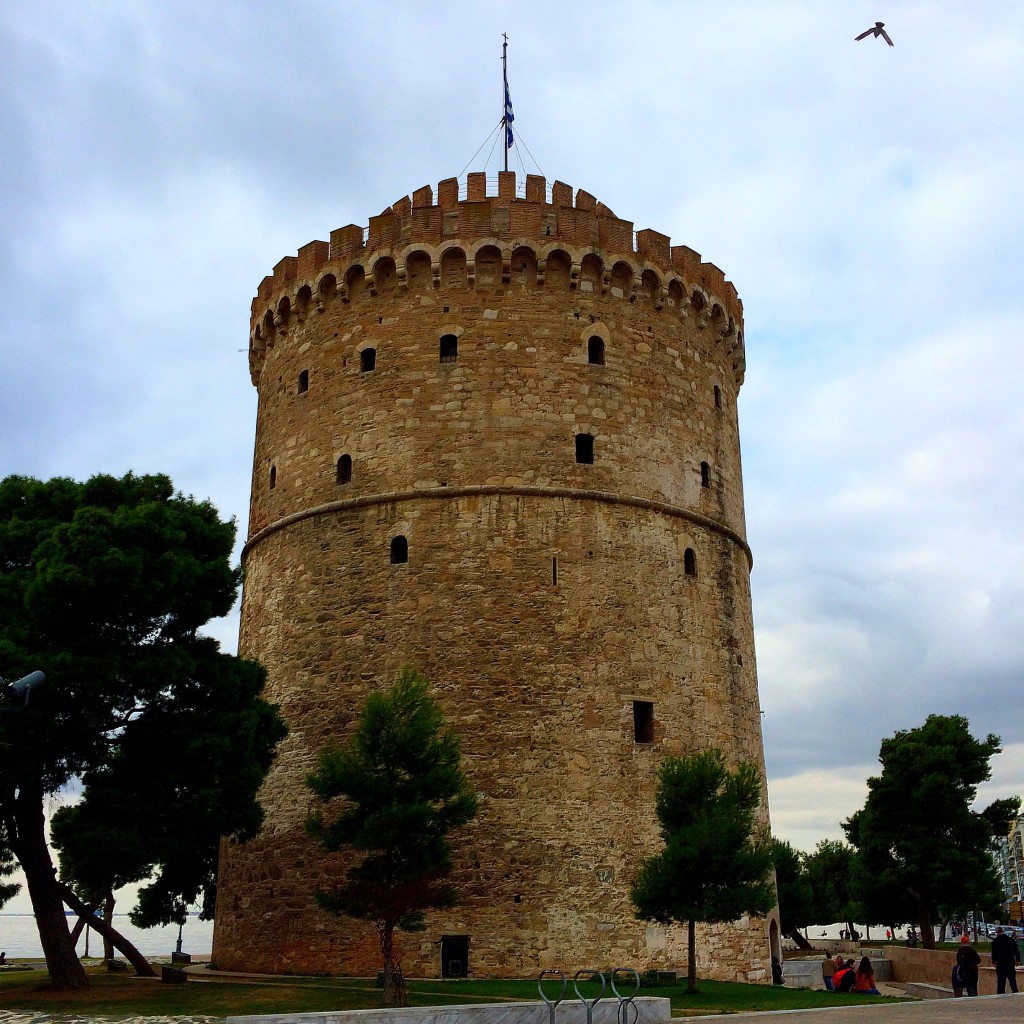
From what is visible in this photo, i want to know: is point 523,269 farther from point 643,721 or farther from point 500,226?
point 643,721

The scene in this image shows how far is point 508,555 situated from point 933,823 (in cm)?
1595

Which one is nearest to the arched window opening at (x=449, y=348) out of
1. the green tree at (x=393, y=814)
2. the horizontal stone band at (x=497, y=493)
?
the horizontal stone band at (x=497, y=493)

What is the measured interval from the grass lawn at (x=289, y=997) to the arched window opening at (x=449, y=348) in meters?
9.92

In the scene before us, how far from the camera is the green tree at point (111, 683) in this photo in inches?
555

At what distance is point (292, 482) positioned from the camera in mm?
20969

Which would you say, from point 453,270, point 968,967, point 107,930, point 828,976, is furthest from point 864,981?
point 453,270

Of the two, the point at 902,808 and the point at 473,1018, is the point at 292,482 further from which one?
the point at 902,808

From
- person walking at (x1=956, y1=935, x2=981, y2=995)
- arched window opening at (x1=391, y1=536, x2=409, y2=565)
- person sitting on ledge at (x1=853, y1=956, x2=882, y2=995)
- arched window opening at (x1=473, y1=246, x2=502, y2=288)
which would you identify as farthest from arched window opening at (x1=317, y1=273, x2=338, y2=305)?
person walking at (x1=956, y1=935, x2=981, y2=995)

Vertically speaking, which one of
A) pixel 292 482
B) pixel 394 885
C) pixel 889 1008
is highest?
pixel 292 482

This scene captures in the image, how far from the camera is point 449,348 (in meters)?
20.3

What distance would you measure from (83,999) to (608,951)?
7.28 m

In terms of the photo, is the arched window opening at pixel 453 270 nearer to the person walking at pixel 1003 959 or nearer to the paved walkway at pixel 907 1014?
the paved walkway at pixel 907 1014

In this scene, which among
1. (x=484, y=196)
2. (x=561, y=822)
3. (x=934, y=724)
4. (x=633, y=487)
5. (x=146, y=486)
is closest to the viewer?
(x=146, y=486)

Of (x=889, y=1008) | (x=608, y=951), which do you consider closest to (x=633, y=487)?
(x=608, y=951)
